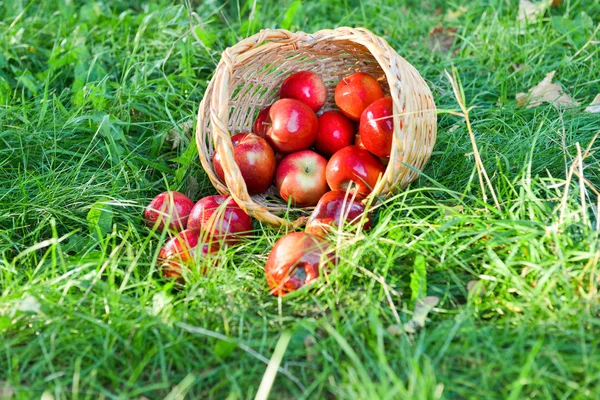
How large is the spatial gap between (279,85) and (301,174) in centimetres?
49

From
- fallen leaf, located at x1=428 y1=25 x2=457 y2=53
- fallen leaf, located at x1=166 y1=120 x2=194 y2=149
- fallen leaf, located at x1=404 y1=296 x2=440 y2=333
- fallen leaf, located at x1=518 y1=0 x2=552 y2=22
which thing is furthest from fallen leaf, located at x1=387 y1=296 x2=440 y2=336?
fallen leaf, located at x1=518 y1=0 x2=552 y2=22

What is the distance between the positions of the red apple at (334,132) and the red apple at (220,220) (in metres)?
0.48

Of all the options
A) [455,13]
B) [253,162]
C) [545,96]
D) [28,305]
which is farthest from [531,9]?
[28,305]

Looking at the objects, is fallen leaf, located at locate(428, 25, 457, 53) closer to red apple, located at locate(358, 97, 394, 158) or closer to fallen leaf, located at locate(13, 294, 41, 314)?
red apple, located at locate(358, 97, 394, 158)

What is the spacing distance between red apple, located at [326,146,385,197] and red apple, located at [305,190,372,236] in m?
0.12

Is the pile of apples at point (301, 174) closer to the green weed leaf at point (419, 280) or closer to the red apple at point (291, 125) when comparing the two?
the red apple at point (291, 125)

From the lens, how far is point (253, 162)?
2609mm

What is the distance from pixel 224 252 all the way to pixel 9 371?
74 centimetres

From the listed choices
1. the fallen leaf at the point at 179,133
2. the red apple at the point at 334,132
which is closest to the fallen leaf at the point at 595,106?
the red apple at the point at 334,132

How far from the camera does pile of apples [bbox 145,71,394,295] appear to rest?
2.14 m

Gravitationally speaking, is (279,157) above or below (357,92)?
below

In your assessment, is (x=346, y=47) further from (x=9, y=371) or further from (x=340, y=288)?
(x=9, y=371)

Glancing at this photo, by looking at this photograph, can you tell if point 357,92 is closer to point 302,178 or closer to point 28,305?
point 302,178

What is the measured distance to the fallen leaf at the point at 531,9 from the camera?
365 cm
